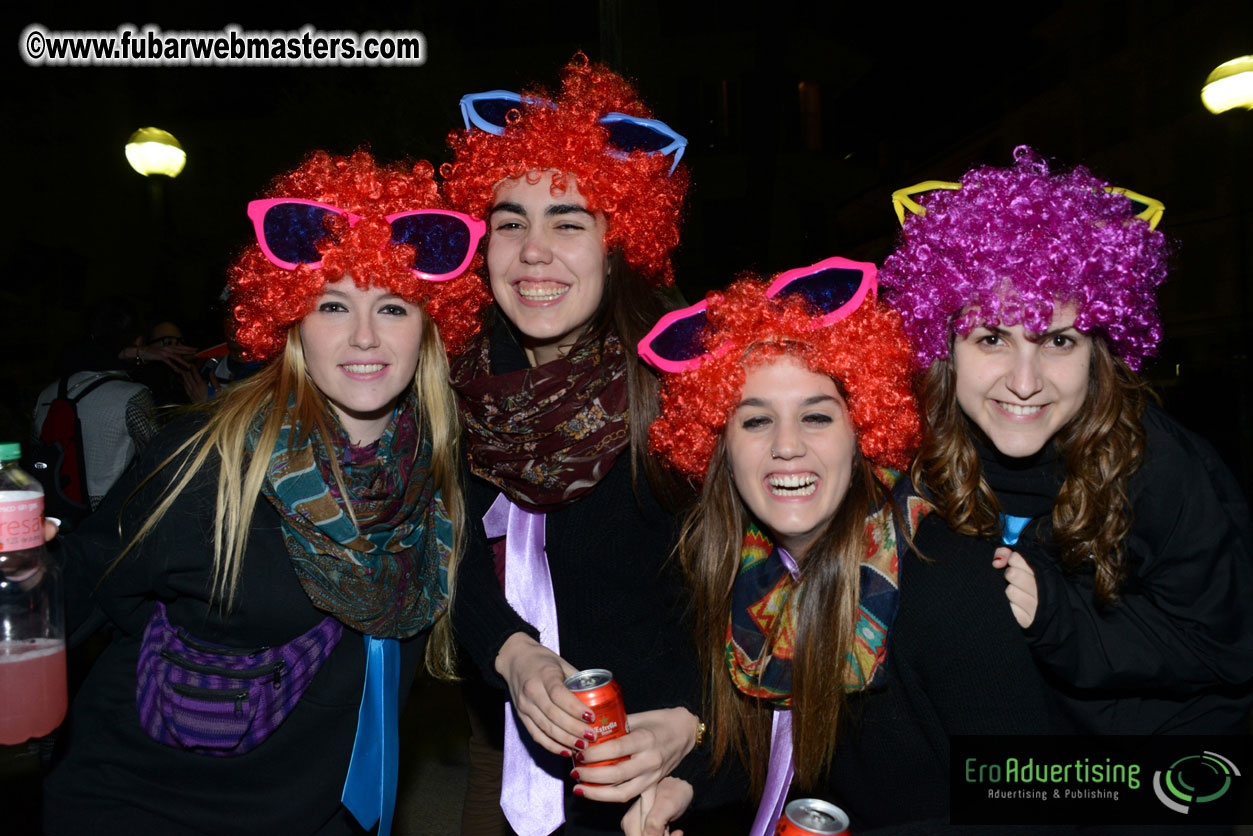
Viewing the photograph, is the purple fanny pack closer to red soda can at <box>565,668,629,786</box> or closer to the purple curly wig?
red soda can at <box>565,668,629,786</box>

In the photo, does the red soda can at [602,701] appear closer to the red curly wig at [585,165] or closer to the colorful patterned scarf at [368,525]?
the colorful patterned scarf at [368,525]

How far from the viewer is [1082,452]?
2.76 metres

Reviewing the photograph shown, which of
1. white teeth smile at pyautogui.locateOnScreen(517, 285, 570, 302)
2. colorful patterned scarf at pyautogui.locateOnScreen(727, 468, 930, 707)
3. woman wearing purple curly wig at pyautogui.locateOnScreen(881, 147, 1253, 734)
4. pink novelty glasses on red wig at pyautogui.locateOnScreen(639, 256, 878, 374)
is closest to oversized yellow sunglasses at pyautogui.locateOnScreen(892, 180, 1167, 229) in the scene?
woman wearing purple curly wig at pyautogui.locateOnScreen(881, 147, 1253, 734)

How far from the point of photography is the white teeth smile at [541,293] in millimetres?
2912

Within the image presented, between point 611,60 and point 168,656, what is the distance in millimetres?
6158

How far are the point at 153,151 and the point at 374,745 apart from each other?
9062 millimetres

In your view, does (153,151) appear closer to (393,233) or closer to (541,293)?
(393,233)

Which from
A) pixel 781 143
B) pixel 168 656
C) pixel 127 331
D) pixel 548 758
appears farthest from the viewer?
pixel 781 143

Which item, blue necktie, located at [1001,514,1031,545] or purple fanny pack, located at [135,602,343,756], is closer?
purple fanny pack, located at [135,602,343,756]

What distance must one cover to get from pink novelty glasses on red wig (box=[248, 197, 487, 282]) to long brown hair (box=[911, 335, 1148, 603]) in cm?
164

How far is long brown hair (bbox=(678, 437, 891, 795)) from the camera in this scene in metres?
2.48

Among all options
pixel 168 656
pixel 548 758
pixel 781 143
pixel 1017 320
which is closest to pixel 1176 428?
pixel 1017 320

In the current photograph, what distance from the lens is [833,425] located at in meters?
2.63

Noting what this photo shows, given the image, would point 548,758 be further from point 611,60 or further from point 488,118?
point 611,60
